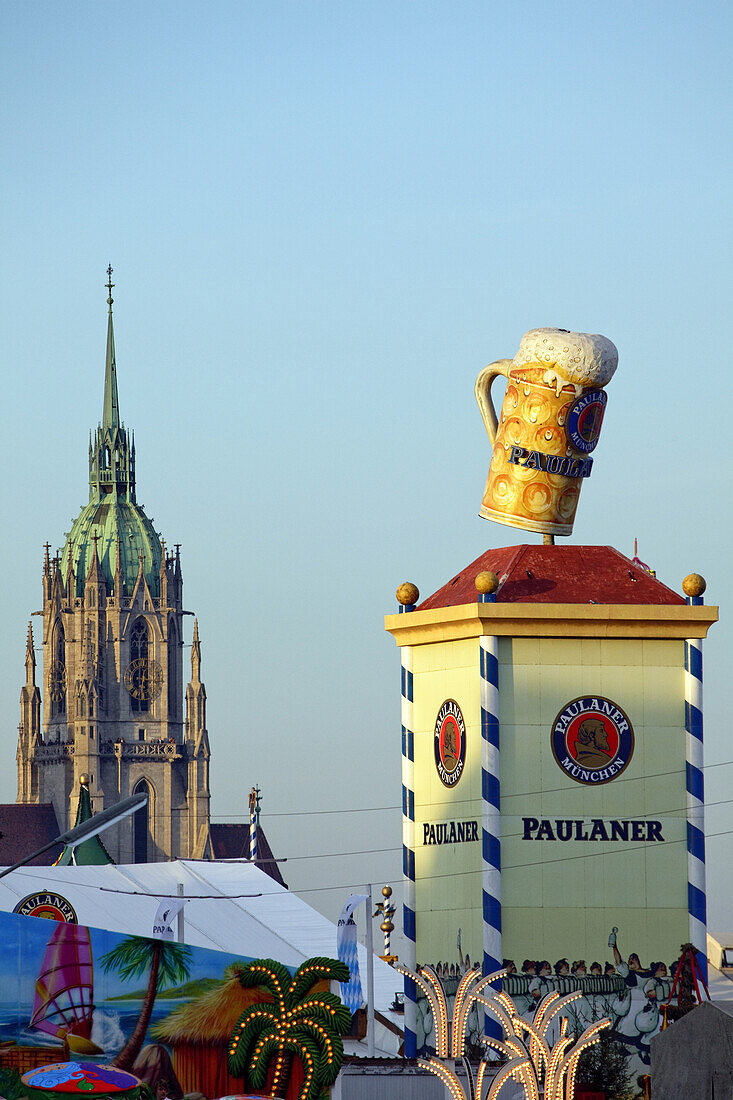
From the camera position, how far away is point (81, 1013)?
36.7 metres

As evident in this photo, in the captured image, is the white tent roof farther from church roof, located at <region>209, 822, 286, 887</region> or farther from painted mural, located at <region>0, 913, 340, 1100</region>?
church roof, located at <region>209, 822, 286, 887</region>

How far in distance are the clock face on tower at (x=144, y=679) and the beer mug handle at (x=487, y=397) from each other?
132 m

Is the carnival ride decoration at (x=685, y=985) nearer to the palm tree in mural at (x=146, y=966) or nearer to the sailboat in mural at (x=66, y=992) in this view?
the palm tree in mural at (x=146, y=966)

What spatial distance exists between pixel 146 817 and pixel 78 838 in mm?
135479

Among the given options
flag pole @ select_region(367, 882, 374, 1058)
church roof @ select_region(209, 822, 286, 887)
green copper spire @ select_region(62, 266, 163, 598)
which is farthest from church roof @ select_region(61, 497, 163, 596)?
flag pole @ select_region(367, 882, 374, 1058)

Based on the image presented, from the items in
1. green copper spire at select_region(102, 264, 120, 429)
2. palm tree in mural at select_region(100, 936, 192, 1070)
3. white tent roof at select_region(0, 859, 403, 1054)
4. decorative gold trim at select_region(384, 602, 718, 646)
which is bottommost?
white tent roof at select_region(0, 859, 403, 1054)

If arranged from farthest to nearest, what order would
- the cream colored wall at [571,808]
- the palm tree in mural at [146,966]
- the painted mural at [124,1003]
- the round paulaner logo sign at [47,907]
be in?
the round paulaner logo sign at [47,907], the cream colored wall at [571,808], the palm tree in mural at [146,966], the painted mural at [124,1003]

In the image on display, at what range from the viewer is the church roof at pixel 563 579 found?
1641 inches

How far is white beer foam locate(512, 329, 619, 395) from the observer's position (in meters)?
42.5

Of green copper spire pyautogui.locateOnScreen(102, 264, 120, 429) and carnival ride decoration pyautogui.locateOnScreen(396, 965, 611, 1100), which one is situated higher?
green copper spire pyautogui.locateOnScreen(102, 264, 120, 429)

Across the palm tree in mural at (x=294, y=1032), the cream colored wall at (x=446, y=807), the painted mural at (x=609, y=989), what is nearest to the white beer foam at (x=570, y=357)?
the cream colored wall at (x=446, y=807)

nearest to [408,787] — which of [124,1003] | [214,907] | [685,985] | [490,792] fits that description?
[490,792]

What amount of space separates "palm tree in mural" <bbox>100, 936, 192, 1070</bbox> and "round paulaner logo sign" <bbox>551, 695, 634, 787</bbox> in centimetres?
840

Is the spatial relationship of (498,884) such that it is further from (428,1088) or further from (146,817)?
(146,817)
